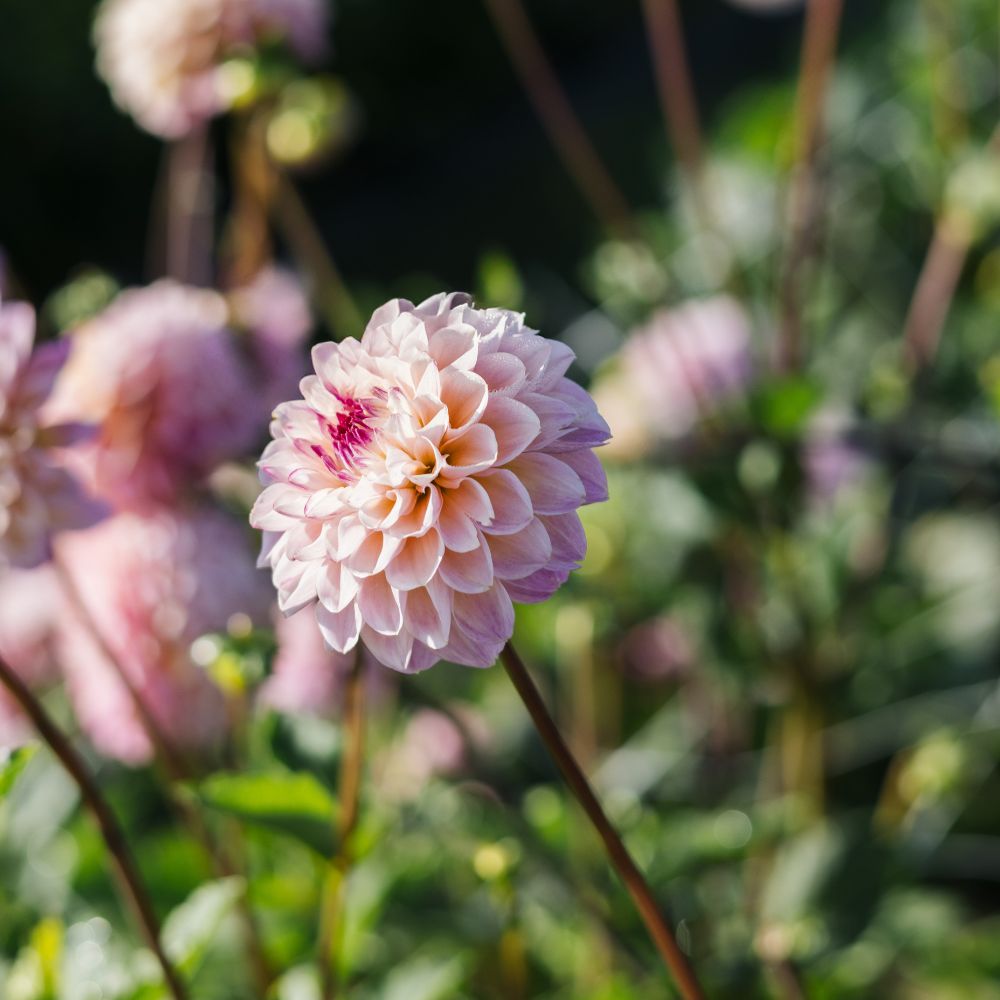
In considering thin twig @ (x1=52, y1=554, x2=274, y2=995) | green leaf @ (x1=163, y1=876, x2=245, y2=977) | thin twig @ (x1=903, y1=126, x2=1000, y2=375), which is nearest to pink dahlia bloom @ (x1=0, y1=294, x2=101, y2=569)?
thin twig @ (x1=52, y1=554, x2=274, y2=995)

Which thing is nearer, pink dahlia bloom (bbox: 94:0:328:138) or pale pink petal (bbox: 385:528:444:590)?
pale pink petal (bbox: 385:528:444:590)

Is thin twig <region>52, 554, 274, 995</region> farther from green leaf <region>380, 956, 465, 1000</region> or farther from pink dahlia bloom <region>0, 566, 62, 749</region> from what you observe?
pink dahlia bloom <region>0, 566, 62, 749</region>

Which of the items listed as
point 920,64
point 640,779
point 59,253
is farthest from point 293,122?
point 59,253

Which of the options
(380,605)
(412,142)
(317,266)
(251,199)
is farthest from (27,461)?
(412,142)

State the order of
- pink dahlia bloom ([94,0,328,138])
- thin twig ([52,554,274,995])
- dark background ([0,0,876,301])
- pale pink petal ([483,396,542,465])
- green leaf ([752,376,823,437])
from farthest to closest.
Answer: dark background ([0,0,876,301]), pink dahlia bloom ([94,0,328,138]), green leaf ([752,376,823,437]), thin twig ([52,554,274,995]), pale pink petal ([483,396,542,465])

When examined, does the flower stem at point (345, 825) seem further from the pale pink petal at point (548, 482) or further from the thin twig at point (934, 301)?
the thin twig at point (934, 301)

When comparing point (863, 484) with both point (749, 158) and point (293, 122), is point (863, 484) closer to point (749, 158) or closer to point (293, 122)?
point (293, 122)
